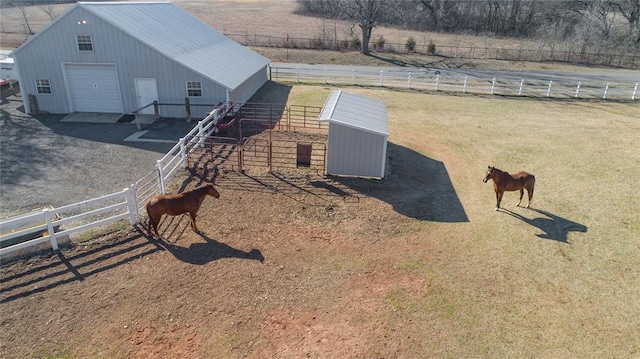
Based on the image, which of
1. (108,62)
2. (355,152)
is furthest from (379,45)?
(355,152)

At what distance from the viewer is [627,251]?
10867mm

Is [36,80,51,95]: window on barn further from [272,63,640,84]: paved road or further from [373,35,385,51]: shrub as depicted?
[373,35,385,51]: shrub

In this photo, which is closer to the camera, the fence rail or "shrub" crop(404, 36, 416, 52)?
the fence rail

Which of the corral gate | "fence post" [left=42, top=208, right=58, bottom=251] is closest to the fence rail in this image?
"fence post" [left=42, top=208, right=58, bottom=251]

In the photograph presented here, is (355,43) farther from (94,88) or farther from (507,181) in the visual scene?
(507,181)

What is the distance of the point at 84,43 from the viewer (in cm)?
2044

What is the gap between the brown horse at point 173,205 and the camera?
10703 mm

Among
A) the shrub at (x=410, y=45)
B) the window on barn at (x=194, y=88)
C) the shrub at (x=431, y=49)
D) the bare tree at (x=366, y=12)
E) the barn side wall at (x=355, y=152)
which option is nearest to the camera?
the barn side wall at (x=355, y=152)

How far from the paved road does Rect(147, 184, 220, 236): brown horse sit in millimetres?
24426

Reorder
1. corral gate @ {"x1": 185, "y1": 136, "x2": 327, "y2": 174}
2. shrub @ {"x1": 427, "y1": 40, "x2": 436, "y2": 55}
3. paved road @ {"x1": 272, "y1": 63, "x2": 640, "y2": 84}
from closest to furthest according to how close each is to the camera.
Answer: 1. corral gate @ {"x1": 185, "y1": 136, "x2": 327, "y2": 174}
2. paved road @ {"x1": 272, "y1": 63, "x2": 640, "y2": 84}
3. shrub @ {"x1": 427, "y1": 40, "x2": 436, "y2": 55}

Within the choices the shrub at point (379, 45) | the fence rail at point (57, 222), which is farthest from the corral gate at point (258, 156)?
the shrub at point (379, 45)

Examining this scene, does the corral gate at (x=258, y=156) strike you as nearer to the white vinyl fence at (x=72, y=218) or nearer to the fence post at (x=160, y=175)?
the white vinyl fence at (x=72, y=218)

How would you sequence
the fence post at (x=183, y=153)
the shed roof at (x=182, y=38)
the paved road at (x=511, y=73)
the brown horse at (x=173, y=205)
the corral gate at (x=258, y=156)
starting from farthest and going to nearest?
1. the paved road at (x=511, y=73)
2. the shed roof at (x=182, y=38)
3. the corral gate at (x=258, y=156)
4. the fence post at (x=183, y=153)
5. the brown horse at (x=173, y=205)

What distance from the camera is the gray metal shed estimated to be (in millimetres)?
14078
